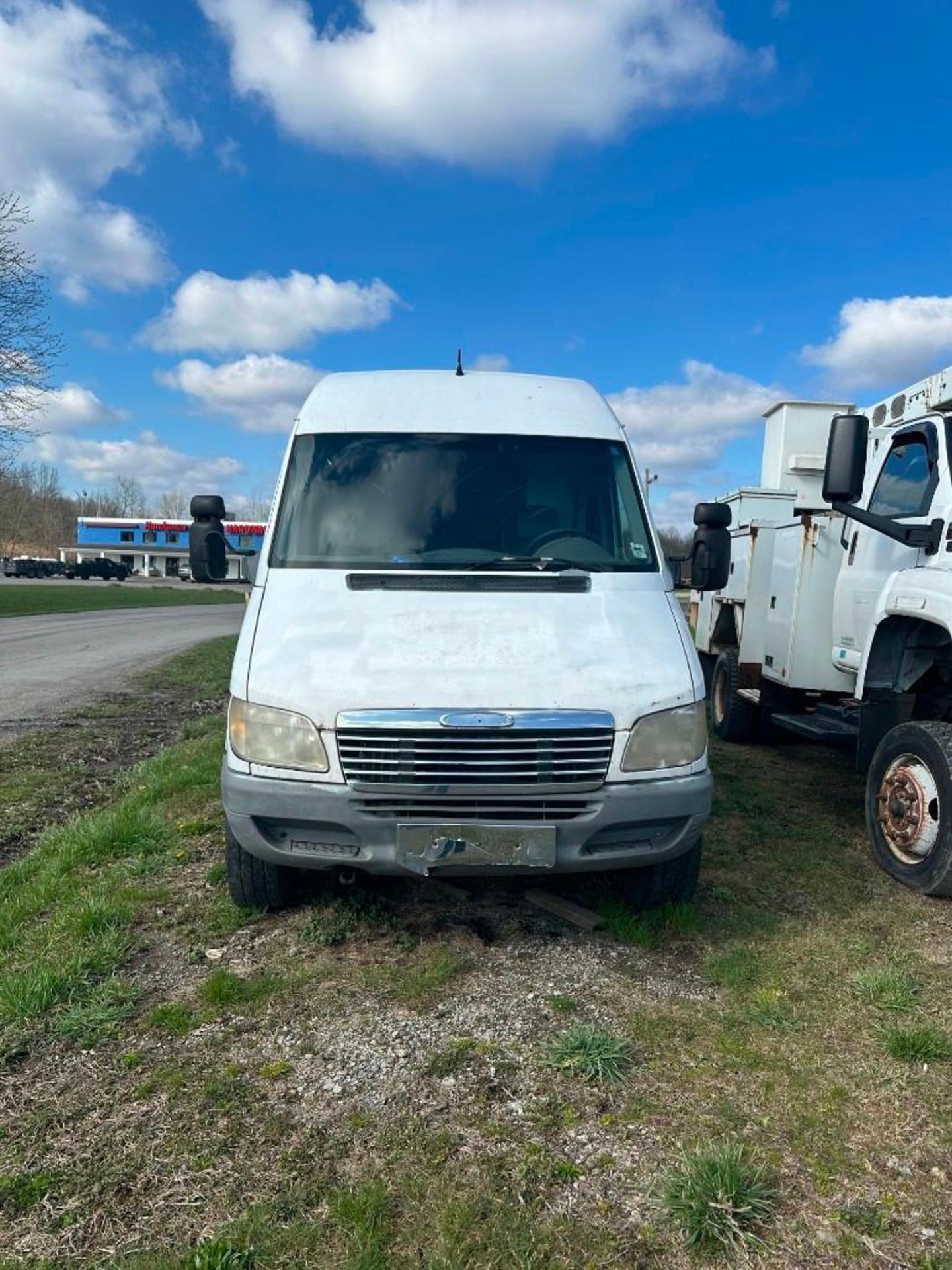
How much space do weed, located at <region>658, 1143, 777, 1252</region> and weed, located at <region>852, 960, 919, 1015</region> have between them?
112 cm

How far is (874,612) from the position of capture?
5070 millimetres

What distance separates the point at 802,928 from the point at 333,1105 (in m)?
2.29

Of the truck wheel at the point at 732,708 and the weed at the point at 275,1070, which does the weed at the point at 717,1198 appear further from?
the truck wheel at the point at 732,708

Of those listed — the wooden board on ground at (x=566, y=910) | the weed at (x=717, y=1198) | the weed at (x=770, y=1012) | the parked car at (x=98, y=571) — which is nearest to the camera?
the weed at (x=717, y=1198)

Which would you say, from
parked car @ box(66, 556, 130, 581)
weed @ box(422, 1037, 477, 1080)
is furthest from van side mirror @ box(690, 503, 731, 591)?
parked car @ box(66, 556, 130, 581)

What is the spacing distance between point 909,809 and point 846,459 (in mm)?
1882

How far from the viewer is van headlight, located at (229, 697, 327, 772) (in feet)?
10.6

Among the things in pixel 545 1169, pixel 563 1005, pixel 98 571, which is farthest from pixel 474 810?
pixel 98 571

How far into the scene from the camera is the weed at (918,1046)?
9.35ft

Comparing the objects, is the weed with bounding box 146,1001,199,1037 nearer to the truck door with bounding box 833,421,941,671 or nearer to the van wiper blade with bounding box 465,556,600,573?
the van wiper blade with bounding box 465,556,600,573

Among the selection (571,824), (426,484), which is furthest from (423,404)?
(571,824)

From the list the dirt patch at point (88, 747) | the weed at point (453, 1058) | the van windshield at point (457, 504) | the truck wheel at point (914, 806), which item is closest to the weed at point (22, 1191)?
the weed at point (453, 1058)

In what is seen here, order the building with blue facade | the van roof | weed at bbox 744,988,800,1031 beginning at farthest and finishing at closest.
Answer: the building with blue facade → the van roof → weed at bbox 744,988,800,1031

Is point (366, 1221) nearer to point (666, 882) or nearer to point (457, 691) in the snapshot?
point (457, 691)
